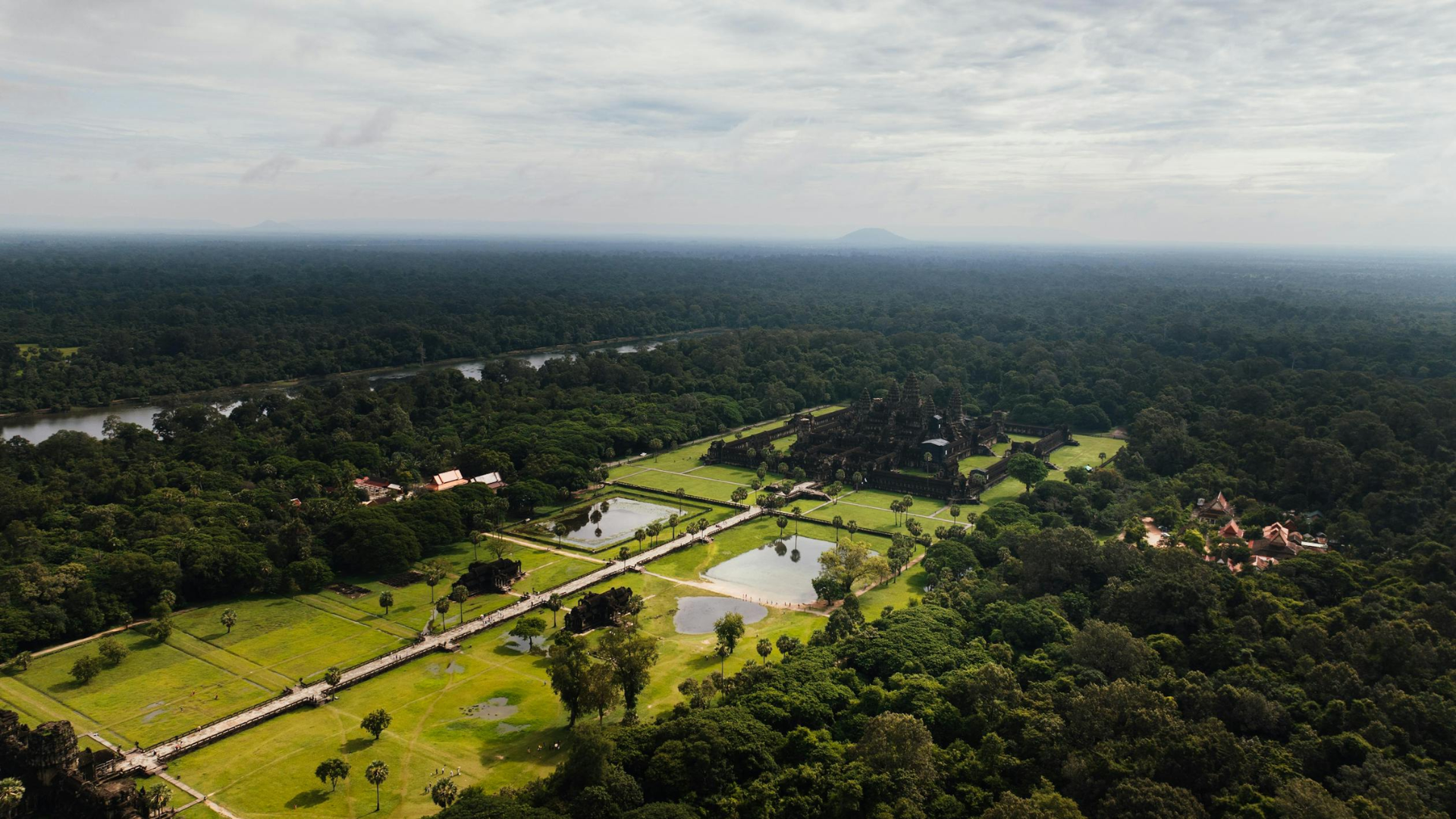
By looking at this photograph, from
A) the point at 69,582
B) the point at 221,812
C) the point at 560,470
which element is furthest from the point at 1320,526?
the point at 69,582

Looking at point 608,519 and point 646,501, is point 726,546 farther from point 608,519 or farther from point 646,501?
point 646,501

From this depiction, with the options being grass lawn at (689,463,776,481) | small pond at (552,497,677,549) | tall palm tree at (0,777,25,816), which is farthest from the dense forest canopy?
tall palm tree at (0,777,25,816)

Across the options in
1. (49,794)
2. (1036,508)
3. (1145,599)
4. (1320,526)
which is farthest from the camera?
(1036,508)

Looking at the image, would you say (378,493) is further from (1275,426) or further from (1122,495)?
(1275,426)

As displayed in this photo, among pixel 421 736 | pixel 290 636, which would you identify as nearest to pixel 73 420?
pixel 290 636

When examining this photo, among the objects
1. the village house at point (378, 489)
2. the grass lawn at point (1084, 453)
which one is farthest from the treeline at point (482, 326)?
the village house at point (378, 489)

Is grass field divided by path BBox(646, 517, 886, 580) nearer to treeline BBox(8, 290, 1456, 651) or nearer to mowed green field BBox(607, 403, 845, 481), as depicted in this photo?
mowed green field BBox(607, 403, 845, 481)
